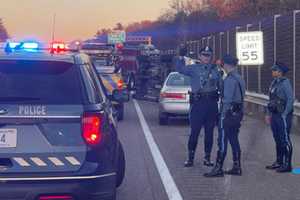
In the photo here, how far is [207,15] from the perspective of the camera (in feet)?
281

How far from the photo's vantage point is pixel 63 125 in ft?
21.5

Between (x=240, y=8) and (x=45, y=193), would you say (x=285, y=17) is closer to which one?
(x=45, y=193)

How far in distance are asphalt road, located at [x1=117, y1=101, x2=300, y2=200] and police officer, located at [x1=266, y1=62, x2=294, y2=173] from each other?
12.6 inches

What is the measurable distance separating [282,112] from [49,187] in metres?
Answer: 5.79

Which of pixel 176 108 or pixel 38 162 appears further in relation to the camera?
pixel 176 108

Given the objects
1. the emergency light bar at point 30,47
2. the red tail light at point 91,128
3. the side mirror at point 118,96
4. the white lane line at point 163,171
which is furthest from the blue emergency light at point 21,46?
the white lane line at point 163,171

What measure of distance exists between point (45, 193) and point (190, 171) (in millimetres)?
5353

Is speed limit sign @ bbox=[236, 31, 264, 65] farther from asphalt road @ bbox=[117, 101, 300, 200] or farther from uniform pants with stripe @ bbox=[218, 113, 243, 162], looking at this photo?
uniform pants with stripe @ bbox=[218, 113, 243, 162]

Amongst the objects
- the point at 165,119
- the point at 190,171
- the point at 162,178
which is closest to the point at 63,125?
the point at 162,178

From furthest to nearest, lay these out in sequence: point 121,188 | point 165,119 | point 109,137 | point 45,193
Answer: point 165,119, point 121,188, point 109,137, point 45,193

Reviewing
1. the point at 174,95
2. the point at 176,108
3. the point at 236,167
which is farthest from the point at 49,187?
the point at 174,95

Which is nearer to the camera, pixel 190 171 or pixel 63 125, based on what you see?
pixel 63 125

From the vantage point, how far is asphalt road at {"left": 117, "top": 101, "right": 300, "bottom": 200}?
31.4 ft

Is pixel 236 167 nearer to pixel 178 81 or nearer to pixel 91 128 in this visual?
pixel 91 128
